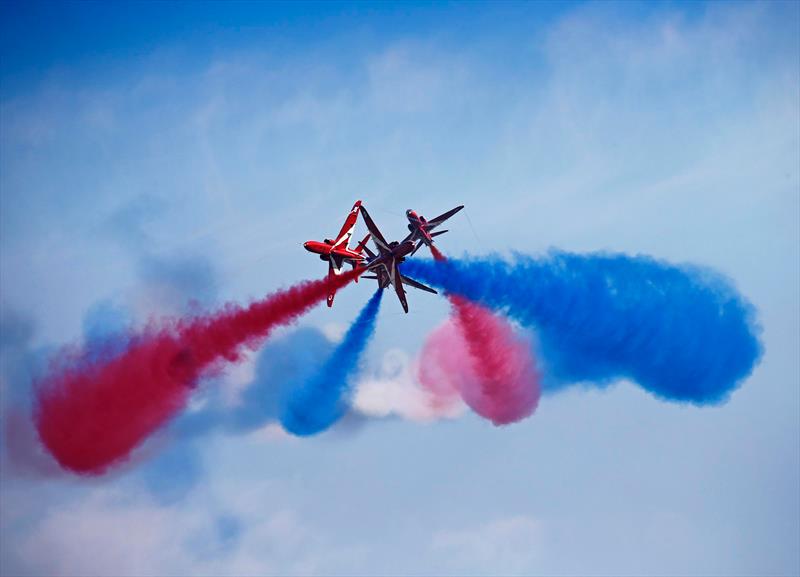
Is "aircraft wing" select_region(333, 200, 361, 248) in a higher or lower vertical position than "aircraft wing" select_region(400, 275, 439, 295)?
higher

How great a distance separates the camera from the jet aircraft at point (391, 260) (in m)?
71.8

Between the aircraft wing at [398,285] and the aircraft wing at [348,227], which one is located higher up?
the aircraft wing at [348,227]

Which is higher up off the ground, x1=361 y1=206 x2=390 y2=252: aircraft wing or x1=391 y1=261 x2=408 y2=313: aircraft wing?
x1=361 y1=206 x2=390 y2=252: aircraft wing

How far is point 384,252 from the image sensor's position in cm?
7231

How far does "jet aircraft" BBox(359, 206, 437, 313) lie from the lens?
71812mm

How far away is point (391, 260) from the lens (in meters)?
72.2

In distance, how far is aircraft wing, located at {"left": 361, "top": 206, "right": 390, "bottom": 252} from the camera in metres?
71.6

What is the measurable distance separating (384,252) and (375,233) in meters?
1.44

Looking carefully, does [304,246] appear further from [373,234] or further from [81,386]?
[81,386]

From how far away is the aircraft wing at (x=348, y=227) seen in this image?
248 feet

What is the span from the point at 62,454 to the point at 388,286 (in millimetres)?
26635

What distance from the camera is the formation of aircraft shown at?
72.0m

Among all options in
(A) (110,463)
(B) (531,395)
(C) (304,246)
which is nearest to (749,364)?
(B) (531,395)

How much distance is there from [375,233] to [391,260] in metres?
2.12
